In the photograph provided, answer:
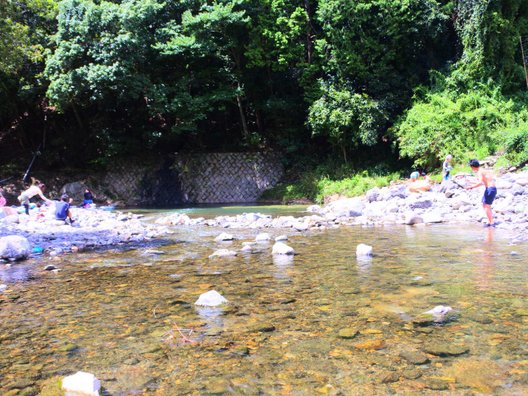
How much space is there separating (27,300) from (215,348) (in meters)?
2.50

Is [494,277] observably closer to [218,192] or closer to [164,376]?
[164,376]

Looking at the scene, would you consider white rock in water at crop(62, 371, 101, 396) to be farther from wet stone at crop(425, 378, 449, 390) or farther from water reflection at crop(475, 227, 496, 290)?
water reflection at crop(475, 227, 496, 290)

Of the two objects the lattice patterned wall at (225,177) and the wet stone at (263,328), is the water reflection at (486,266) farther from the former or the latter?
the lattice patterned wall at (225,177)

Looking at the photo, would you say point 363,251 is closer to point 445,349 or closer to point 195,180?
point 445,349

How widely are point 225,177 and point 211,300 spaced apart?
19065 mm

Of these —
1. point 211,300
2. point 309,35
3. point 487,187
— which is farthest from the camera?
point 309,35

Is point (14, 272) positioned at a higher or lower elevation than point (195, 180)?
lower

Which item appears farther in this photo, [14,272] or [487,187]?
[487,187]

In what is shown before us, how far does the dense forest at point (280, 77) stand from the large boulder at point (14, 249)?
13.3m

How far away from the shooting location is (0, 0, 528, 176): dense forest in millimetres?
19203

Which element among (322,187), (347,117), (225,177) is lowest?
(322,187)

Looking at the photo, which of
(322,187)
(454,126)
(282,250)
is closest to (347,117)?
(322,187)

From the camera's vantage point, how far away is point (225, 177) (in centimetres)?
2309

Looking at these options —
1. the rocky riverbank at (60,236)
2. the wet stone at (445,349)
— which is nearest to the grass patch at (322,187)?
the rocky riverbank at (60,236)
